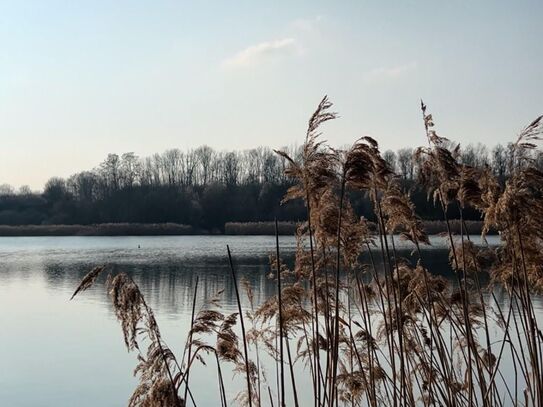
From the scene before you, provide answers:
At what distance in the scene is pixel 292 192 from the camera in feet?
10.9

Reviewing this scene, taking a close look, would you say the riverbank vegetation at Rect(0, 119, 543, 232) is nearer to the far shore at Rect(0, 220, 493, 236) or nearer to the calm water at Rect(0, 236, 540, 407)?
the far shore at Rect(0, 220, 493, 236)

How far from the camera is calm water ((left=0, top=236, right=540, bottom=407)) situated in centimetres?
834

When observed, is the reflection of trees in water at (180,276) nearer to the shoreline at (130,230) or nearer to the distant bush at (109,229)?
the shoreline at (130,230)

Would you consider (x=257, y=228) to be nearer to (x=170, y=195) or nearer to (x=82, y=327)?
(x=170, y=195)

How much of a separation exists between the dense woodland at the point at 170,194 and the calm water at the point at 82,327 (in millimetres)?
18505

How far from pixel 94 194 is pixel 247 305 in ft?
185

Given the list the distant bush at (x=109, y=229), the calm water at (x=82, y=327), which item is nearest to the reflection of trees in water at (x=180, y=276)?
the calm water at (x=82, y=327)

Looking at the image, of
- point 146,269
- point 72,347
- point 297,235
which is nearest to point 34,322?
point 72,347

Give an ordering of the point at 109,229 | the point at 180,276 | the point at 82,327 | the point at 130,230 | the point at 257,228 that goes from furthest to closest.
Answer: the point at 109,229
the point at 130,230
the point at 257,228
the point at 180,276
the point at 82,327

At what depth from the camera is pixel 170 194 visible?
5681 cm

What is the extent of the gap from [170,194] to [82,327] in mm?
45063

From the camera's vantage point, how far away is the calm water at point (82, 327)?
8.34 m

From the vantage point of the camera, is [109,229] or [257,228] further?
[109,229]

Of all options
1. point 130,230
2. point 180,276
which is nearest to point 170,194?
point 130,230
